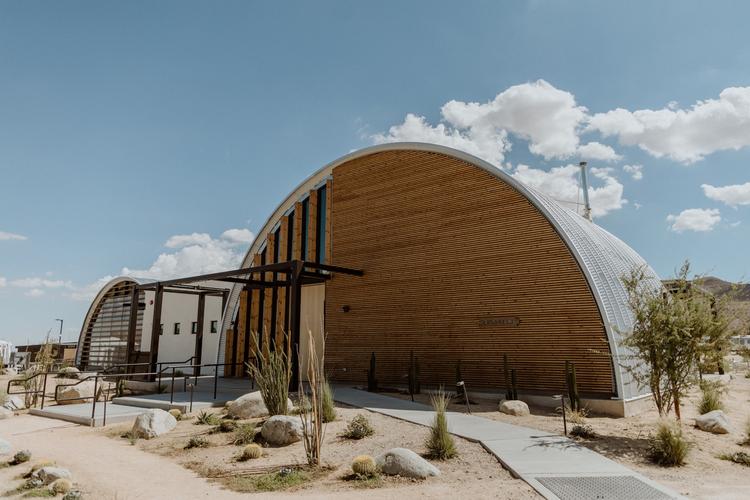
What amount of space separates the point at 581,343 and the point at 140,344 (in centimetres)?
2468

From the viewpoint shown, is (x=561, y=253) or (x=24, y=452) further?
(x=561, y=253)

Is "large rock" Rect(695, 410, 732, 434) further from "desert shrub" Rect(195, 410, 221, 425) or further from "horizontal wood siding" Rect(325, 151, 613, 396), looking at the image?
"desert shrub" Rect(195, 410, 221, 425)

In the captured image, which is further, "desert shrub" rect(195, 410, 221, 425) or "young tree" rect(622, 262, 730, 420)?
"desert shrub" rect(195, 410, 221, 425)

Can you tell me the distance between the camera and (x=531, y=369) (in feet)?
44.1

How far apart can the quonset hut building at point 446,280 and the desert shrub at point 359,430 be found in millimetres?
2720

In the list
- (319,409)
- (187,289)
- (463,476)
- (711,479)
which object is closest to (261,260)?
(187,289)

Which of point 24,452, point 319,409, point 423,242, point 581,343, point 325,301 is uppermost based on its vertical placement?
point 423,242

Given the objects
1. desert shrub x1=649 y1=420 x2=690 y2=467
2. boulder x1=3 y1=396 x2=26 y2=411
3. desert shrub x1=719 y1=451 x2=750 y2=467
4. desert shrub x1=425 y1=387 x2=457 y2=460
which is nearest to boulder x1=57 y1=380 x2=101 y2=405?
boulder x1=3 y1=396 x2=26 y2=411

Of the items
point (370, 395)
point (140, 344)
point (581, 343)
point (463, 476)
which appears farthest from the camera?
point (140, 344)

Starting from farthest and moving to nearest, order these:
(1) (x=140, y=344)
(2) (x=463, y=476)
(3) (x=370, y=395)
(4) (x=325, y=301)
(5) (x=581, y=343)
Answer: (1) (x=140, y=344) → (4) (x=325, y=301) → (3) (x=370, y=395) → (5) (x=581, y=343) → (2) (x=463, y=476)

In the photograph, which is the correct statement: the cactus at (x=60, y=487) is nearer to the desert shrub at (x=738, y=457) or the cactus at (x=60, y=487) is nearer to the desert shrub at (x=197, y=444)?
the desert shrub at (x=197, y=444)

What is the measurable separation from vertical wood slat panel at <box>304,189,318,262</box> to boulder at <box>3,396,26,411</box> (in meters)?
10.2

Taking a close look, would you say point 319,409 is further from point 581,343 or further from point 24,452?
point 581,343

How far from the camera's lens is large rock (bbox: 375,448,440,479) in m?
7.18
